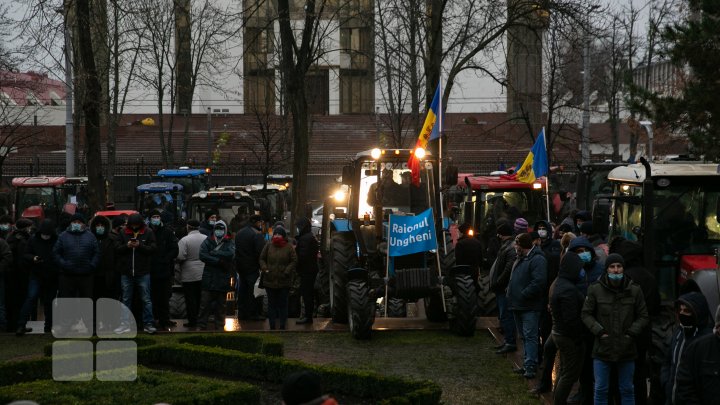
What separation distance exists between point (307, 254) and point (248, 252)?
924 millimetres

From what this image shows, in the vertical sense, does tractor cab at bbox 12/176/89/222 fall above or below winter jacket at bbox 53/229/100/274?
above

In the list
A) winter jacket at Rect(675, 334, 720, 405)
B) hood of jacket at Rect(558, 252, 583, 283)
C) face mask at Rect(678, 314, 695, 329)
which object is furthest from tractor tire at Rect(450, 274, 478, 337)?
winter jacket at Rect(675, 334, 720, 405)

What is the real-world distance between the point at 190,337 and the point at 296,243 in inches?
152

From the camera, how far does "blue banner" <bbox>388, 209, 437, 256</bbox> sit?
1684 cm

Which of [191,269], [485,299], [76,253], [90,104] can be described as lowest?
[485,299]

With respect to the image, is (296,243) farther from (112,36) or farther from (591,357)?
(112,36)

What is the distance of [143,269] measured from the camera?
703 inches

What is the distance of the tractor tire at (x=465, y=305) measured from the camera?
55.8 ft

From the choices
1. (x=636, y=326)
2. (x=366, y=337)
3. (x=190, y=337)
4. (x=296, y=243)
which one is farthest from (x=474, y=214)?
(x=636, y=326)

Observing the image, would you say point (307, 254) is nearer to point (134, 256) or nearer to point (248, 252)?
point (248, 252)

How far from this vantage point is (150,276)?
18.2m

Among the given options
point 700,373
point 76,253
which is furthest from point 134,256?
point 700,373

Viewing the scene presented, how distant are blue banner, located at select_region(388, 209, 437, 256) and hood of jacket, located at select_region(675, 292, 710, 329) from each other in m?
7.34

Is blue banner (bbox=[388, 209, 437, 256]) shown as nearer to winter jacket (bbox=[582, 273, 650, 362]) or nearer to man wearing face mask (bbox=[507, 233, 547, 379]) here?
man wearing face mask (bbox=[507, 233, 547, 379])
